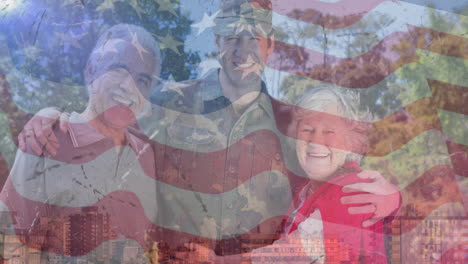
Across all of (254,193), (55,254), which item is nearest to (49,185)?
(55,254)

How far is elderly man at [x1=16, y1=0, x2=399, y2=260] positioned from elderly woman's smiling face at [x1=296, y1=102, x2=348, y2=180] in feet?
0.26

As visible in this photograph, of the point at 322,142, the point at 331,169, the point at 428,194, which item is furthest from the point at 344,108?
the point at 428,194

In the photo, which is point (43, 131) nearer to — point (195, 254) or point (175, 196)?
point (175, 196)

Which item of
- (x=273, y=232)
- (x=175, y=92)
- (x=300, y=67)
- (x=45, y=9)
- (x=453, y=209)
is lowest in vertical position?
(x=273, y=232)

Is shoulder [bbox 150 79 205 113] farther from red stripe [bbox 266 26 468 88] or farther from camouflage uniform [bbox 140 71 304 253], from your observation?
red stripe [bbox 266 26 468 88]

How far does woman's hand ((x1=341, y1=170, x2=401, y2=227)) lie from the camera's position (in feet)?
8.82

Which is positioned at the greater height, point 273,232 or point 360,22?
point 360,22

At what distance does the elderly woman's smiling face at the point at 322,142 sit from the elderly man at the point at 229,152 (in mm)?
79

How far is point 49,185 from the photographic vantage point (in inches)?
104

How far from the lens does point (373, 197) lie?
106 inches

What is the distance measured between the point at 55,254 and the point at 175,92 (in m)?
1.04

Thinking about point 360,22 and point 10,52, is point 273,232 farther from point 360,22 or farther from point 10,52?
point 10,52

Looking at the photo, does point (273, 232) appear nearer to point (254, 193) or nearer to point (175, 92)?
point (254, 193)
